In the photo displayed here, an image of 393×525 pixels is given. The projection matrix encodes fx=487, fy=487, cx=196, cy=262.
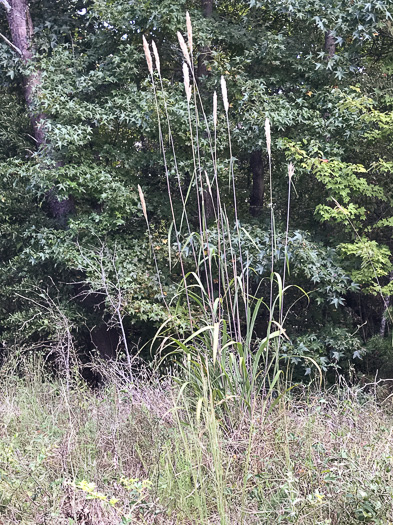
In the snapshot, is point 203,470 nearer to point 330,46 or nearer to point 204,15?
point 330,46

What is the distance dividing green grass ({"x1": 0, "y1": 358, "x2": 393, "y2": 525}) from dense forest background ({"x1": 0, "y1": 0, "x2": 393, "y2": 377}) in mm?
3151

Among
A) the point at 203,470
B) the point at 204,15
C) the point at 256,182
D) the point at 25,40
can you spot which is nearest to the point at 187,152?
the point at 256,182

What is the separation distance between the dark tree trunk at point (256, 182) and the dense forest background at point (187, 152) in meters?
0.51

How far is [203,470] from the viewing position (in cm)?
230

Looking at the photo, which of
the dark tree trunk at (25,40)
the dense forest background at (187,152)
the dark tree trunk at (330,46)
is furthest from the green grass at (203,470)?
the dark tree trunk at (330,46)

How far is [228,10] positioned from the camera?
858 centimetres

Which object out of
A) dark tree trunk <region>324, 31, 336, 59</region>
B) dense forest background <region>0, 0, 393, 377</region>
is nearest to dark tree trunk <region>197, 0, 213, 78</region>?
dense forest background <region>0, 0, 393, 377</region>

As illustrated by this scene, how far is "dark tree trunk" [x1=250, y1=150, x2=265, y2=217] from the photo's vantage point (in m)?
8.69

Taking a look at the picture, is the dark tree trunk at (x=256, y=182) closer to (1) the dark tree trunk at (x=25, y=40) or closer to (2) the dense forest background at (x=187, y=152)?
(2) the dense forest background at (x=187, y=152)

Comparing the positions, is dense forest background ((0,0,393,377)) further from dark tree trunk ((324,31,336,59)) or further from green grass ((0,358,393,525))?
green grass ((0,358,393,525))

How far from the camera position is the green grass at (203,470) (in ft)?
6.45

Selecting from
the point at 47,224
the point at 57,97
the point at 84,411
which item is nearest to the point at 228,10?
the point at 57,97

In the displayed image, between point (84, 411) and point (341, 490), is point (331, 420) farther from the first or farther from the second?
point (84, 411)

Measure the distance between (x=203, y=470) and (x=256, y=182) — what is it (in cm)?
694
